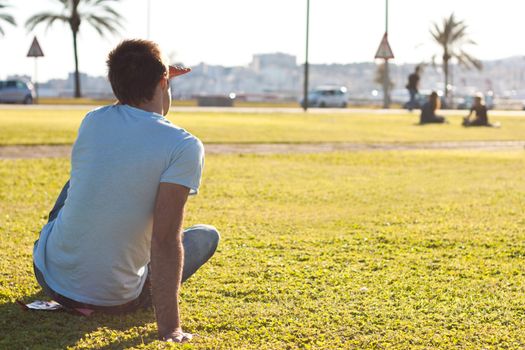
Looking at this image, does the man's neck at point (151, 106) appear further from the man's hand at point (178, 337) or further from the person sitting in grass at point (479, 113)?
the person sitting in grass at point (479, 113)

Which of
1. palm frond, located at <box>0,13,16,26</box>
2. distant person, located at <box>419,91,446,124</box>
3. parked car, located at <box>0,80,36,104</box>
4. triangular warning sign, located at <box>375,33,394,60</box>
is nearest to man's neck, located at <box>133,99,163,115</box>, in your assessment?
distant person, located at <box>419,91,446,124</box>

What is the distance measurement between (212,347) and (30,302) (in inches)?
47.7

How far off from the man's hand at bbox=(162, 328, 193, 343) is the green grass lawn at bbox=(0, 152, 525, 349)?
0.07 meters

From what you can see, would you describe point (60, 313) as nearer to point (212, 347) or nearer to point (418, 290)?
point (212, 347)

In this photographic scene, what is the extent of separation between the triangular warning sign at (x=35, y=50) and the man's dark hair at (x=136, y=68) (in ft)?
99.2

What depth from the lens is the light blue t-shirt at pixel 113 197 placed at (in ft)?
11.2

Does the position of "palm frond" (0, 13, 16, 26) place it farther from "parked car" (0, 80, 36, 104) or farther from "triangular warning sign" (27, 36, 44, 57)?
"triangular warning sign" (27, 36, 44, 57)

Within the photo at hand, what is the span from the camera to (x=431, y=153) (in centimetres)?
1566

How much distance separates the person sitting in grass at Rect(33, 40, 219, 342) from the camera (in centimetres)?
341

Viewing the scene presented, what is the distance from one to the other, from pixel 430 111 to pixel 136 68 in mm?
24152

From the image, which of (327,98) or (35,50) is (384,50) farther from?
(327,98)

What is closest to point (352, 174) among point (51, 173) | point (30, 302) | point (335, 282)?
point (51, 173)

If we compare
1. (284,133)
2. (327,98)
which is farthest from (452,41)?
(284,133)

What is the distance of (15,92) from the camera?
1601 inches
